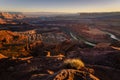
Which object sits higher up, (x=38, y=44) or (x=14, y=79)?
(x=14, y=79)

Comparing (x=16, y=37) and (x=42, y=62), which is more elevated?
(x=42, y=62)

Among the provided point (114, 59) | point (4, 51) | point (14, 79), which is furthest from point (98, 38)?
point (14, 79)

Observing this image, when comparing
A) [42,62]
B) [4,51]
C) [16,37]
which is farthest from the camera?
[16,37]

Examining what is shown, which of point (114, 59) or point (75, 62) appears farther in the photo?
point (114, 59)

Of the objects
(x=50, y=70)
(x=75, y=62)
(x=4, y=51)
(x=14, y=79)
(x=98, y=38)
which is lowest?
(x=98, y=38)

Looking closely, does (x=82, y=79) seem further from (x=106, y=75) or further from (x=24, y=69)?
(x=24, y=69)

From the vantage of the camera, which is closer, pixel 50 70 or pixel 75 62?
pixel 75 62

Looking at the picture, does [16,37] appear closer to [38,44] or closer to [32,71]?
[38,44]

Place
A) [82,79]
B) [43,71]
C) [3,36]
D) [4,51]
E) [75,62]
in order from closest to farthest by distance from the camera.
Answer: [82,79], [75,62], [43,71], [4,51], [3,36]

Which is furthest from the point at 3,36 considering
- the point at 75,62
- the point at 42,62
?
the point at 75,62
